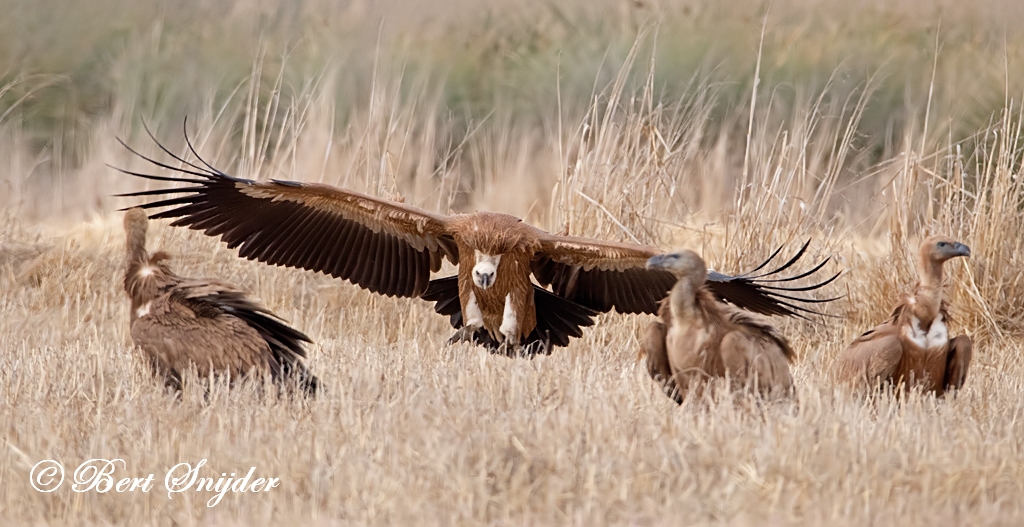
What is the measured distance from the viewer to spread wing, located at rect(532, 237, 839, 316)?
254 inches

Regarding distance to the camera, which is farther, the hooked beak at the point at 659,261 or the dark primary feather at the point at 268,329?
the dark primary feather at the point at 268,329

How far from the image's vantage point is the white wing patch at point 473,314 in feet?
22.5

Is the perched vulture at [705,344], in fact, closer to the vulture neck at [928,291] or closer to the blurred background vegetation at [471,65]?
the vulture neck at [928,291]

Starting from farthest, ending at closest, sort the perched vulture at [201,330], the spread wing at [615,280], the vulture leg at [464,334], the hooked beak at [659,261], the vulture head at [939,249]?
the vulture leg at [464,334] < the spread wing at [615,280] < the vulture head at [939,249] < the perched vulture at [201,330] < the hooked beak at [659,261]

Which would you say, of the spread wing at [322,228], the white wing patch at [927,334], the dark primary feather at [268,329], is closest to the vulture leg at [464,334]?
the spread wing at [322,228]

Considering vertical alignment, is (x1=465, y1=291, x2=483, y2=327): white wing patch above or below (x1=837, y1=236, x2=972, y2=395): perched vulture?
below

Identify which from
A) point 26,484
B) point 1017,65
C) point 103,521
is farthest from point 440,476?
point 1017,65

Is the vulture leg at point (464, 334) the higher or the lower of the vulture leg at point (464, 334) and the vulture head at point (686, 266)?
the lower

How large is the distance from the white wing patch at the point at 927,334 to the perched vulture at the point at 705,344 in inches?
29.8

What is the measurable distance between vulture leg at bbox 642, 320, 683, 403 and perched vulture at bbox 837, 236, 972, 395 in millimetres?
972

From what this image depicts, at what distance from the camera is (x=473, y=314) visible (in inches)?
271

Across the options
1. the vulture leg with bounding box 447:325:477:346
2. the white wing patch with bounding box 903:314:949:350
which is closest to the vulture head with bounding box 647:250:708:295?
the white wing patch with bounding box 903:314:949:350

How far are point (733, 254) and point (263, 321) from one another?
11.0ft

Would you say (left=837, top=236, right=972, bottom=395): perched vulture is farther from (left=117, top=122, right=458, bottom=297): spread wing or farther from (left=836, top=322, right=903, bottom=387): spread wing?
(left=117, top=122, right=458, bottom=297): spread wing
